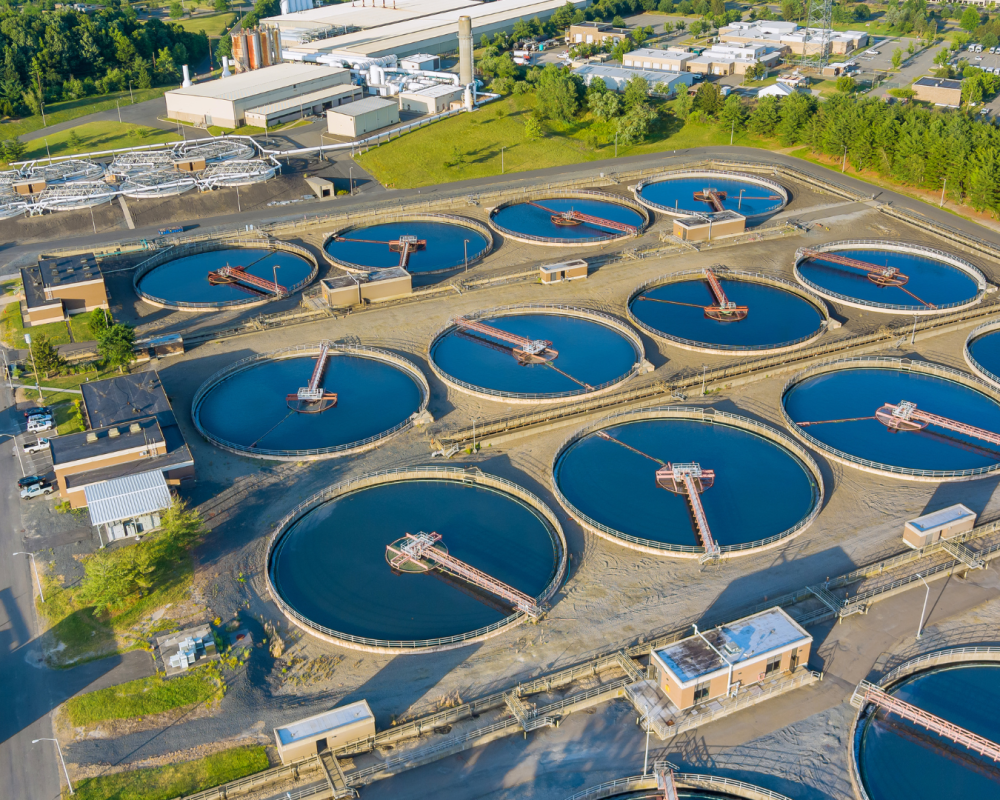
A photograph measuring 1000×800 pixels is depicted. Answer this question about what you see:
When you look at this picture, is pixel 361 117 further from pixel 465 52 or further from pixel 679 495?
pixel 679 495

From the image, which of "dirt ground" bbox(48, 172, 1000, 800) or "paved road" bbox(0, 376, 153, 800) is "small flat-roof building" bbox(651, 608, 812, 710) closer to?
"dirt ground" bbox(48, 172, 1000, 800)

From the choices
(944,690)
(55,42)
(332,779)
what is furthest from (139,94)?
(944,690)

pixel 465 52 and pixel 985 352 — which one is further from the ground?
pixel 465 52

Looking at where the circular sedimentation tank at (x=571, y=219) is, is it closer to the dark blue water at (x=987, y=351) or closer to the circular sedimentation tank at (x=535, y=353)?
the circular sedimentation tank at (x=535, y=353)

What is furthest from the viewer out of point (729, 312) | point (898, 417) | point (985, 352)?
point (729, 312)

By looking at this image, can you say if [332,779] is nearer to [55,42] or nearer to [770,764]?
[770,764]

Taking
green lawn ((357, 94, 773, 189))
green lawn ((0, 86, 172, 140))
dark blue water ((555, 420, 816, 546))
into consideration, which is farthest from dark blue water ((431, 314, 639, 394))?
green lawn ((0, 86, 172, 140))

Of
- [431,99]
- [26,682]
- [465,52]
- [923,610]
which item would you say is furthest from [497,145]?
[26,682]
